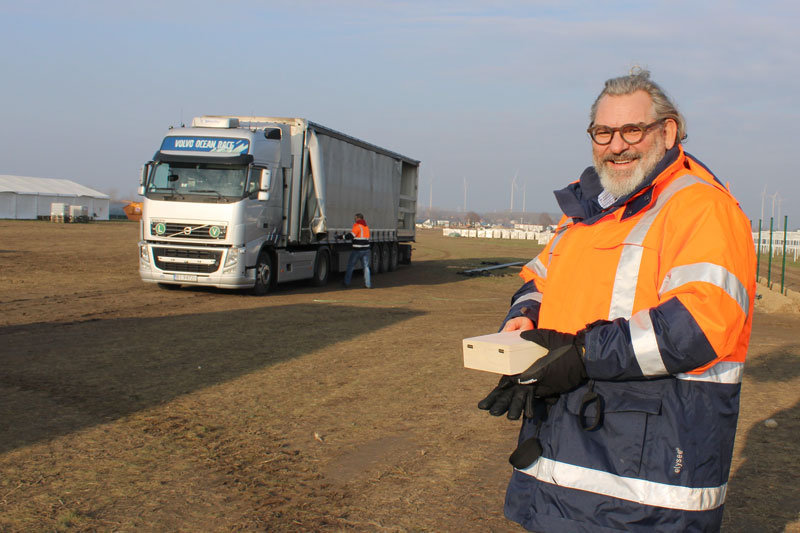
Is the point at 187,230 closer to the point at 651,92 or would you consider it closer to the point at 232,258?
the point at 232,258

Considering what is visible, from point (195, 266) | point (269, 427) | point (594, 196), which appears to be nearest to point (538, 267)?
Answer: point (594, 196)

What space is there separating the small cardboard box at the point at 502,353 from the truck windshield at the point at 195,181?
13805mm

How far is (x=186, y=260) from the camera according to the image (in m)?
16.0

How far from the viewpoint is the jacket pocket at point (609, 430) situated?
2.27 m

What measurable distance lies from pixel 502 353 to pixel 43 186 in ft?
234

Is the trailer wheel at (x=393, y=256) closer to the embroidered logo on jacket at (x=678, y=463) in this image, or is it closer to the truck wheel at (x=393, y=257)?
the truck wheel at (x=393, y=257)

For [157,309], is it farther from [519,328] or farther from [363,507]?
[519,328]

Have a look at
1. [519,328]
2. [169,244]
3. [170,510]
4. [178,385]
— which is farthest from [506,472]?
[169,244]

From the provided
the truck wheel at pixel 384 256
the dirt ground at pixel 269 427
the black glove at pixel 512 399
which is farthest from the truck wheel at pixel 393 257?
the black glove at pixel 512 399

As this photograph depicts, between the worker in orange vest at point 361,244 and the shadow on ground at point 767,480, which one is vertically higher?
the worker in orange vest at point 361,244

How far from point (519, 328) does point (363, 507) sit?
233cm

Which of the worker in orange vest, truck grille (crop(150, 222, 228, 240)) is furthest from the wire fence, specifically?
truck grille (crop(150, 222, 228, 240))

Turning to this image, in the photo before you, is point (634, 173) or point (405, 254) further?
point (405, 254)

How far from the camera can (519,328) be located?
2820 mm
